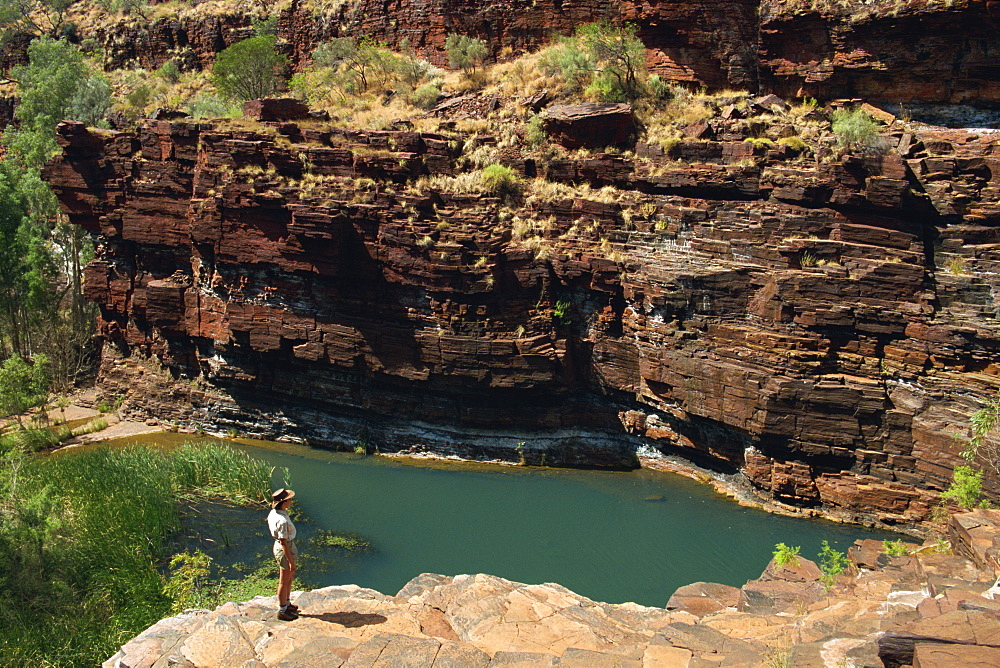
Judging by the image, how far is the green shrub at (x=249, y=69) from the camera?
116 feet

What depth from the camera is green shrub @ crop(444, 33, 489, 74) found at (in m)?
29.7

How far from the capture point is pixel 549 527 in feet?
60.9

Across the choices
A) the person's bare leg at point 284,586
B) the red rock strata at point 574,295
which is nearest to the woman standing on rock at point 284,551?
the person's bare leg at point 284,586

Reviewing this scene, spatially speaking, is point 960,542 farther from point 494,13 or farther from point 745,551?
point 494,13

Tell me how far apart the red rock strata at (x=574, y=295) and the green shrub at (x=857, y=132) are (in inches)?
28.0

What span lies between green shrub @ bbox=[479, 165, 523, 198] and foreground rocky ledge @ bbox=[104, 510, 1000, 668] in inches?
516

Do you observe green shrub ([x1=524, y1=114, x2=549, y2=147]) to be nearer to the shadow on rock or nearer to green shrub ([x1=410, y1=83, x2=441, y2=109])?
green shrub ([x1=410, y1=83, x2=441, y2=109])

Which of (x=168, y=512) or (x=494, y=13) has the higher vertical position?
(x=494, y=13)

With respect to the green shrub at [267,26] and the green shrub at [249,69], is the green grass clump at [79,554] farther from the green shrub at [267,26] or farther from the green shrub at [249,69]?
the green shrub at [267,26]

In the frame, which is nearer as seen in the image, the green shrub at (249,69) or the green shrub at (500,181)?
the green shrub at (500,181)

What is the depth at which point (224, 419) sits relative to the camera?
83.9ft

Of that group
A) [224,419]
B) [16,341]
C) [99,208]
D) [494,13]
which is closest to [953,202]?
[494,13]

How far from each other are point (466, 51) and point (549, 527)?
19711mm

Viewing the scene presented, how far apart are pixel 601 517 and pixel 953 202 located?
449 inches
